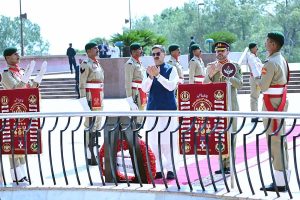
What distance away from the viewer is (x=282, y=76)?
8.95 meters

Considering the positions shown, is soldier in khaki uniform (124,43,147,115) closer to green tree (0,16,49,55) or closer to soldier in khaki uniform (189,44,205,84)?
soldier in khaki uniform (189,44,205,84)

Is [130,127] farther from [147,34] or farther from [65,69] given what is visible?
Answer: [65,69]

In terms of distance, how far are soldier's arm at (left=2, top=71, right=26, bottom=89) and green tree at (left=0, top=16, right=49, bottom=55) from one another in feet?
365

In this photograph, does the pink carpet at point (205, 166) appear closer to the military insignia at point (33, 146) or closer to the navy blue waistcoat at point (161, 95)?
the navy blue waistcoat at point (161, 95)

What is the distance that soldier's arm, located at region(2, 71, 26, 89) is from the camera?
10.3 meters

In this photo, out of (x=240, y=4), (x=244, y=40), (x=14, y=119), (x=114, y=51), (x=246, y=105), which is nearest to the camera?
(x=14, y=119)

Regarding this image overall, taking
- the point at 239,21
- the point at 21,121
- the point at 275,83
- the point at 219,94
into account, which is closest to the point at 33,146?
the point at 21,121

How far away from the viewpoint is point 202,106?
30.8 ft

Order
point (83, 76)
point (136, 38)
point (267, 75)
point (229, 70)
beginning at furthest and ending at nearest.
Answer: point (136, 38) → point (83, 76) → point (229, 70) → point (267, 75)

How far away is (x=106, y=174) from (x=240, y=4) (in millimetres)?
98528

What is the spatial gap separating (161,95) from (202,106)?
37.9 inches

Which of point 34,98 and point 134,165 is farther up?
point 34,98

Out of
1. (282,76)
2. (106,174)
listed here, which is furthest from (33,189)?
(282,76)

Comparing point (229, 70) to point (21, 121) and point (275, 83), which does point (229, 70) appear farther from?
point (21, 121)
